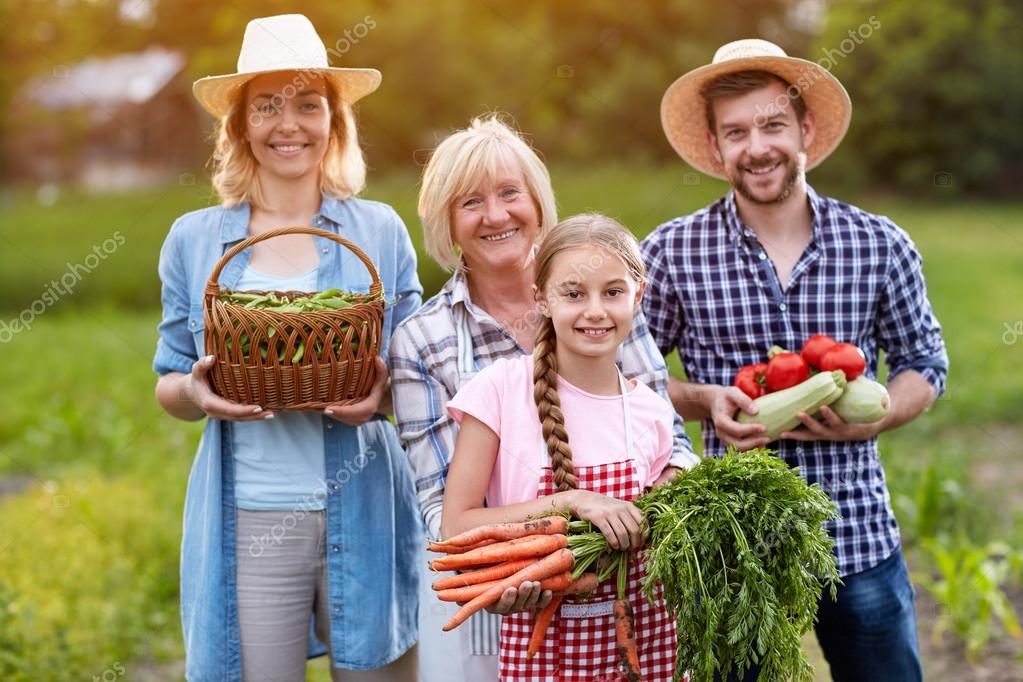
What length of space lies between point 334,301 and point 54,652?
282 centimetres

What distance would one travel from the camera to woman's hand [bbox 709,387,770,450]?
291 centimetres

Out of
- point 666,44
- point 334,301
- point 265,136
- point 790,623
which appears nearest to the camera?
point 790,623

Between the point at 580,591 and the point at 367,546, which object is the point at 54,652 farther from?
the point at 580,591

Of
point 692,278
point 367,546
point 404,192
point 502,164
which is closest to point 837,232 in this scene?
point 692,278

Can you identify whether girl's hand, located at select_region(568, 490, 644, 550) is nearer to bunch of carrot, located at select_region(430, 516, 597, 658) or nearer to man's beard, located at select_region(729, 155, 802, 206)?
bunch of carrot, located at select_region(430, 516, 597, 658)

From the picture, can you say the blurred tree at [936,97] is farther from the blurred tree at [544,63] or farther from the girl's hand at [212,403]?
the girl's hand at [212,403]

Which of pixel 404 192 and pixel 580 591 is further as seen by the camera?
pixel 404 192

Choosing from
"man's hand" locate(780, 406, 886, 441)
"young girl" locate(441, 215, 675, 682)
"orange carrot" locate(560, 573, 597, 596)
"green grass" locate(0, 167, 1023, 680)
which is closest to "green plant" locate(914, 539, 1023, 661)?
"green grass" locate(0, 167, 1023, 680)

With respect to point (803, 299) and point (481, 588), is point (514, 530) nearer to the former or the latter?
point (481, 588)

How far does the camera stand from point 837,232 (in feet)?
10.3

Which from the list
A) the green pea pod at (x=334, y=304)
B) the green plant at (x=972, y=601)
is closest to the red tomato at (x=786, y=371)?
the green pea pod at (x=334, y=304)

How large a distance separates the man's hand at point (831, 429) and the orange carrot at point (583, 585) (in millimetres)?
768

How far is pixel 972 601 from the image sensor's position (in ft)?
15.9

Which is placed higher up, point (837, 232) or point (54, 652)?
point (837, 232)
